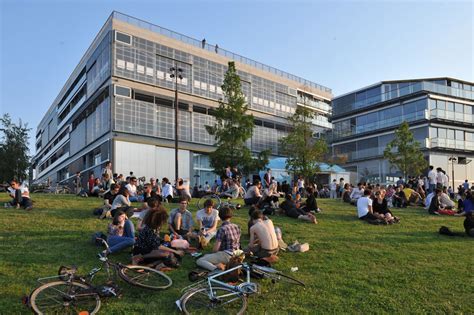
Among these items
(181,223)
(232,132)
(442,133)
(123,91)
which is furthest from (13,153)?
(442,133)

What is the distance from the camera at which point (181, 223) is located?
425 inches

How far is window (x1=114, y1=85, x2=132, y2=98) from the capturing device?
132ft

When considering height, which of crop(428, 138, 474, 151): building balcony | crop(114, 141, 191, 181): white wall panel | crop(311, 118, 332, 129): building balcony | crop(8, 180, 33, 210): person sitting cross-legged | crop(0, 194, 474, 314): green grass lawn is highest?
crop(311, 118, 332, 129): building balcony

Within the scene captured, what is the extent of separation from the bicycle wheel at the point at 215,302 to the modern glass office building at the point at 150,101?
3425cm

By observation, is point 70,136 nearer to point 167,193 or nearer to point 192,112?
point 192,112

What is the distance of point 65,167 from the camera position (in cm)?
5956

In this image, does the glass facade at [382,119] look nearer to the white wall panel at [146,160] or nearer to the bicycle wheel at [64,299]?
the white wall panel at [146,160]

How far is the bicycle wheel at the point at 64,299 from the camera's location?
583 centimetres

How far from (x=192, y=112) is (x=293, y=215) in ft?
109

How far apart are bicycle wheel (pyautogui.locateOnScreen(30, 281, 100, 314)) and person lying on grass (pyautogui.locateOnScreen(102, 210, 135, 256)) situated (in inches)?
97.1

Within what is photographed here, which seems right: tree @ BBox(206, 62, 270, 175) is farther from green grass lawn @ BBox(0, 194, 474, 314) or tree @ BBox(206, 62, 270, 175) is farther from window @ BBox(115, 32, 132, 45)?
window @ BBox(115, 32, 132, 45)

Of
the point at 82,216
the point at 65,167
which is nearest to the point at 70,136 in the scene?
the point at 65,167

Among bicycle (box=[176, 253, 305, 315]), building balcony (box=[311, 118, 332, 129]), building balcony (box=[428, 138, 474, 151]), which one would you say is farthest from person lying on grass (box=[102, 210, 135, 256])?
building balcony (box=[311, 118, 332, 129])

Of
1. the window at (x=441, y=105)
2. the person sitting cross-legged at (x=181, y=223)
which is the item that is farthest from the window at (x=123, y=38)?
the window at (x=441, y=105)
